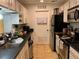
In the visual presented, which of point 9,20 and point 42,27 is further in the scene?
point 42,27

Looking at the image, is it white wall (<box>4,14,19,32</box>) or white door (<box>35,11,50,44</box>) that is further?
white door (<box>35,11,50,44</box>)

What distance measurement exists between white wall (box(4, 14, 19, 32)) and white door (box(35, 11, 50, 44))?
11.2ft

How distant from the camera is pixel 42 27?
8.43 m

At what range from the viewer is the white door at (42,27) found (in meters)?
8.41

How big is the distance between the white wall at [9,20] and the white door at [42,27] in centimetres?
341

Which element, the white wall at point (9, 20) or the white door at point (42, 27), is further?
the white door at point (42, 27)

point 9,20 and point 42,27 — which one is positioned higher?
point 9,20

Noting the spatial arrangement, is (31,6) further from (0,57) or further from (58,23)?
(0,57)

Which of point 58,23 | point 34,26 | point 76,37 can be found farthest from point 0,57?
point 34,26

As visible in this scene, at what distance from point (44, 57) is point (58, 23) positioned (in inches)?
75.3

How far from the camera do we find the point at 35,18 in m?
8.37

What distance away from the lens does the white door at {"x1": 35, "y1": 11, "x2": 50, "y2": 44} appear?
8.41 m

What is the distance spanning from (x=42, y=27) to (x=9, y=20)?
373cm

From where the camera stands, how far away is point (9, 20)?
492cm
